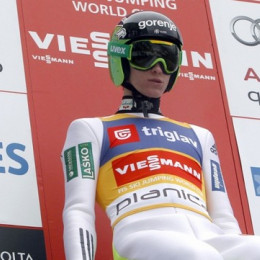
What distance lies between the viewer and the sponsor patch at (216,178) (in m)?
4.17

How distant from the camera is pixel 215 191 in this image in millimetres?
4152

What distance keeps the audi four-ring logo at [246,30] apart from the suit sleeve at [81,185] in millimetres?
1177

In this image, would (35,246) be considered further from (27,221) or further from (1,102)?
(1,102)

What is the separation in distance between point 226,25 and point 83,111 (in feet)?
2.75

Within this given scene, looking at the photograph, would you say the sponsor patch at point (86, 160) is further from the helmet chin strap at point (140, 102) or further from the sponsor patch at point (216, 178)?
the sponsor patch at point (216, 178)

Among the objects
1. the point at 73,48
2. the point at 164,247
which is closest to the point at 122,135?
the point at 164,247

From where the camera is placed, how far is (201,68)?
494 cm

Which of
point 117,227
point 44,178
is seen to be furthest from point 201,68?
point 117,227

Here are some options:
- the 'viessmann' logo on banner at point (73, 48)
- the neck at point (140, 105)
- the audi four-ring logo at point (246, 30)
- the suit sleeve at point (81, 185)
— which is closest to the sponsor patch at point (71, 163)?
the suit sleeve at point (81, 185)

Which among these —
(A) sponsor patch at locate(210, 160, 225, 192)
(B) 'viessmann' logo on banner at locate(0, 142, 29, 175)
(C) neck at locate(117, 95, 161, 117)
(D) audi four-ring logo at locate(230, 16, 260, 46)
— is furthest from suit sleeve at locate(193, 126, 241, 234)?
(D) audi four-ring logo at locate(230, 16, 260, 46)

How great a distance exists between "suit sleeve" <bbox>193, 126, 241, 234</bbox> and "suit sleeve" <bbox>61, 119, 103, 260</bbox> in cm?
37

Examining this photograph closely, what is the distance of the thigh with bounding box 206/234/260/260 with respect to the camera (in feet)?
11.9

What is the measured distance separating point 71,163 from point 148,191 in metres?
0.27

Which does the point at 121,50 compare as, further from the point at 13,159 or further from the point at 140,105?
the point at 13,159
